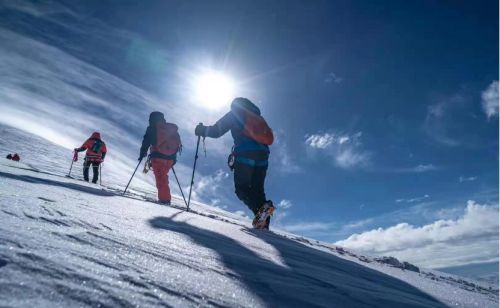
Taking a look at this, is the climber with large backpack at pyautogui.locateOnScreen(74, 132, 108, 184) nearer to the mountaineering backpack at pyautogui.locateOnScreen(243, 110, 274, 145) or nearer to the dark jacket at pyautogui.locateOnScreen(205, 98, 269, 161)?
the dark jacket at pyautogui.locateOnScreen(205, 98, 269, 161)

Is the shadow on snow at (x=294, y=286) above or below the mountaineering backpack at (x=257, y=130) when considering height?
below

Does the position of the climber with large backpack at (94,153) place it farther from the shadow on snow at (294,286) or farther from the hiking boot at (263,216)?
the shadow on snow at (294,286)

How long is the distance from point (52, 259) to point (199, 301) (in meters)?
0.60

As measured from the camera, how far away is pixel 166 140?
9281 mm

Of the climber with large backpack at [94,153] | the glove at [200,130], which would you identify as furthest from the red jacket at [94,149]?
the glove at [200,130]

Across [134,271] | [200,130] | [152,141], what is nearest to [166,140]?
[152,141]

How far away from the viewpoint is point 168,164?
9.31 metres

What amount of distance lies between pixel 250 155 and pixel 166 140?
3573 millimetres

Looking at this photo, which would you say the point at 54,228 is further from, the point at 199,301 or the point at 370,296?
the point at 370,296

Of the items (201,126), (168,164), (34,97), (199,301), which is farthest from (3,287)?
(34,97)

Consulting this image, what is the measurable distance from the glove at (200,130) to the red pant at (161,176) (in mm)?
2050

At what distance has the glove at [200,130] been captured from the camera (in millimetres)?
7535

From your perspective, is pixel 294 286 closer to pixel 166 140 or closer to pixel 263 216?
pixel 263 216

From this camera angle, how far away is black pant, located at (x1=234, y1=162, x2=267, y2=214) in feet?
21.6
